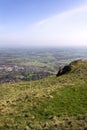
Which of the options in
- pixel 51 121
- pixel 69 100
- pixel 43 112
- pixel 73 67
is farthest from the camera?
pixel 73 67

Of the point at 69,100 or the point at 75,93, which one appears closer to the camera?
the point at 69,100

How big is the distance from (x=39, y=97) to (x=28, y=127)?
6885mm

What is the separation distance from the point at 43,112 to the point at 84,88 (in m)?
8.68

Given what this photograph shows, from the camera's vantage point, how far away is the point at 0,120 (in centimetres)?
1719

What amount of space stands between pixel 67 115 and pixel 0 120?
17.6ft

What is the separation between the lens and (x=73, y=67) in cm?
4391

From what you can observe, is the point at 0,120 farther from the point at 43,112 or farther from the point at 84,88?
the point at 84,88

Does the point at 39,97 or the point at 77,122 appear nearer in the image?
the point at 77,122

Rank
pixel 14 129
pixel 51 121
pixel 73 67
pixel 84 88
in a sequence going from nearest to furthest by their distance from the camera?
pixel 14 129 → pixel 51 121 → pixel 84 88 → pixel 73 67

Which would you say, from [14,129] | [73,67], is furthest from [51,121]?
[73,67]

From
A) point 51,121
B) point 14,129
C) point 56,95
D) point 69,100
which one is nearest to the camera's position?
point 14,129

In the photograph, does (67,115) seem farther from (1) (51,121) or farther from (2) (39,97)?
(2) (39,97)

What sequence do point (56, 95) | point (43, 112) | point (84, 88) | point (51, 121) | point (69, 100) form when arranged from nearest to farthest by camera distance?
point (51, 121) → point (43, 112) → point (69, 100) → point (56, 95) → point (84, 88)

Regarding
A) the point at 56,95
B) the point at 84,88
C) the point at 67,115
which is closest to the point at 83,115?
the point at 67,115
